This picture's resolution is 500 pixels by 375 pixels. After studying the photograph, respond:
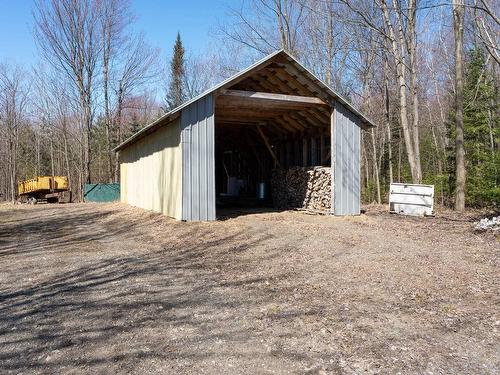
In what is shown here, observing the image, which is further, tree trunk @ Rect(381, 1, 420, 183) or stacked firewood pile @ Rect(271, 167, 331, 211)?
tree trunk @ Rect(381, 1, 420, 183)

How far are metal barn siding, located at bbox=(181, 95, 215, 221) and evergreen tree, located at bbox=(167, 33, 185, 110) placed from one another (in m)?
29.2

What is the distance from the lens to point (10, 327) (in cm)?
412

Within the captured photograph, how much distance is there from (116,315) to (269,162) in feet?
46.7

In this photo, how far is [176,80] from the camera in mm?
41062

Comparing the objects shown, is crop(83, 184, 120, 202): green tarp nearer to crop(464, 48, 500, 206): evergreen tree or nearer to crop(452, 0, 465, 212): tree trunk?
crop(452, 0, 465, 212): tree trunk

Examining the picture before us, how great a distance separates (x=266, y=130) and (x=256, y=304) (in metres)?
12.9

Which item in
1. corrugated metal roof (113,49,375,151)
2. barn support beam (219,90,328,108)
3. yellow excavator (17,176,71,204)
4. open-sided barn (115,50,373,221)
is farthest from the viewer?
yellow excavator (17,176,71,204)

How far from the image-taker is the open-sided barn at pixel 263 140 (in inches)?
425

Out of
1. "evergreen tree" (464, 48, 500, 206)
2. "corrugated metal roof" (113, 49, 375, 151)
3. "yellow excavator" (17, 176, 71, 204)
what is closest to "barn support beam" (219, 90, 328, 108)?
"corrugated metal roof" (113, 49, 375, 151)

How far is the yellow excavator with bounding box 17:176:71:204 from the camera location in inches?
1020

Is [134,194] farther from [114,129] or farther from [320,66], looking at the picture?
[114,129]

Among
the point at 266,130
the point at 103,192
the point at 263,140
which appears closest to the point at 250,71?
the point at 266,130

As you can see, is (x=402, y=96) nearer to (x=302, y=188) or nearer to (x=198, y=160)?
(x=302, y=188)

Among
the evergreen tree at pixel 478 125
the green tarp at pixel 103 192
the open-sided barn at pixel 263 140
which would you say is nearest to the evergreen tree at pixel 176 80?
the green tarp at pixel 103 192
